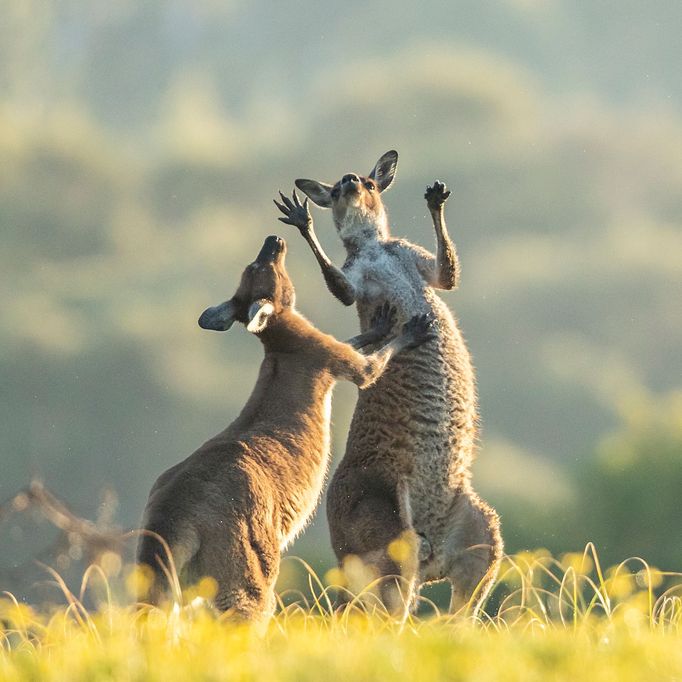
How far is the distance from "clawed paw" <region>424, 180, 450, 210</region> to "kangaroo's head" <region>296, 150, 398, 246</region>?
1.80 ft

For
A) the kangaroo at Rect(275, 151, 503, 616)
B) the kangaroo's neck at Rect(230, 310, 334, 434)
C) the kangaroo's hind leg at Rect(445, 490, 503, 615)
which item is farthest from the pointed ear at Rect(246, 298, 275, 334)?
the kangaroo's hind leg at Rect(445, 490, 503, 615)

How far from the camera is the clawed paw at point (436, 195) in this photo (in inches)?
313

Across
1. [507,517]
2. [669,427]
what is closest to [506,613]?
[507,517]

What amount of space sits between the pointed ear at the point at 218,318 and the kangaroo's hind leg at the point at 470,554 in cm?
187

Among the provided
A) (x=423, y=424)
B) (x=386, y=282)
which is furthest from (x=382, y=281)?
(x=423, y=424)

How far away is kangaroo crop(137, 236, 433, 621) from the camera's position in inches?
226

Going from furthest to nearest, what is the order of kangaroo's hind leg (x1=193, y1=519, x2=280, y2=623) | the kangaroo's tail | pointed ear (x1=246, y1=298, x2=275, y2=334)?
pointed ear (x1=246, y1=298, x2=275, y2=334) < kangaroo's hind leg (x1=193, y1=519, x2=280, y2=623) < the kangaroo's tail

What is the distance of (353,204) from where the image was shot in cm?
839

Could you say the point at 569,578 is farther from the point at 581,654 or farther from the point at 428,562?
the point at 581,654

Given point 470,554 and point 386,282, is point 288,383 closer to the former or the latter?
point 386,282

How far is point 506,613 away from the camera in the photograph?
6043 millimetres

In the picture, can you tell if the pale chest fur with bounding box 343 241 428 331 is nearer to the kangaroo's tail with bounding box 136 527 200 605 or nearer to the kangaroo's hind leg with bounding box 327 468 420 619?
the kangaroo's hind leg with bounding box 327 468 420 619

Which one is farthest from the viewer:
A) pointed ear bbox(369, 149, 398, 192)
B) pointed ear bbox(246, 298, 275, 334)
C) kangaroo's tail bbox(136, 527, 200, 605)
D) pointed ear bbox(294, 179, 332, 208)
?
pointed ear bbox(369, 149, 398, 192)

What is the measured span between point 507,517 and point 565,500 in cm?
125
